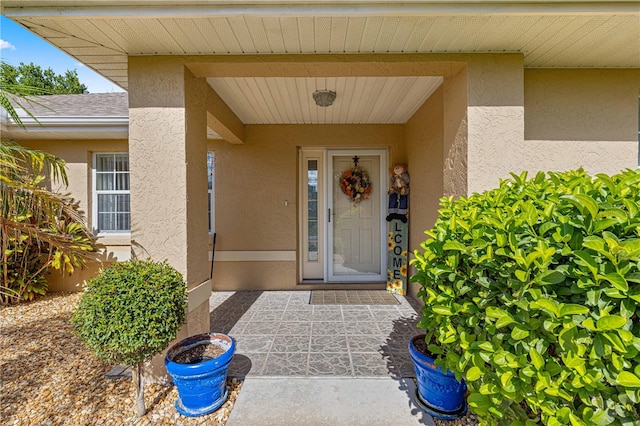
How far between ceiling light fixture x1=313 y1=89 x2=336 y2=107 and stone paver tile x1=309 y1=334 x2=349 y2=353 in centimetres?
288

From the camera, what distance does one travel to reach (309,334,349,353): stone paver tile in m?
2.80

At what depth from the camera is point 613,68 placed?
2756 mm

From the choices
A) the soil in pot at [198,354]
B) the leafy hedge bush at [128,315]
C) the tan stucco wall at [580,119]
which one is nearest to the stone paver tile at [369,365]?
the soil in pot at [198,354]

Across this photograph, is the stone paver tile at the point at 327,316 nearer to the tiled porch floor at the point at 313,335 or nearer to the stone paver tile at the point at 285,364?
the tiled porch floor at the point at 313,335

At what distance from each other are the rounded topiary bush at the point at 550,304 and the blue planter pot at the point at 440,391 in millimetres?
440

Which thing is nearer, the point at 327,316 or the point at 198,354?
the point at 198,354

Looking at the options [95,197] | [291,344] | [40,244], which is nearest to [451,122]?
[291,344]

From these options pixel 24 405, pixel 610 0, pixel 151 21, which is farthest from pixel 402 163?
pixel 24 405

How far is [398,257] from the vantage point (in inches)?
182

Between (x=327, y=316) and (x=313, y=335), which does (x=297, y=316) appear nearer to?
(x=327, y=316)

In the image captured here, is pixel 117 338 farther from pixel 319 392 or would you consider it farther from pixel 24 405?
pixel 319 392

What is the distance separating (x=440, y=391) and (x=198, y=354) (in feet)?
6.23

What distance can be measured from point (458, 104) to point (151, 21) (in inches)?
102

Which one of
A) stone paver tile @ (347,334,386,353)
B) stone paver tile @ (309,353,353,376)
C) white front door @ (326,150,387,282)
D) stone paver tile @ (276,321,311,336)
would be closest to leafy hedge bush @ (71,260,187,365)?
stone paver tile @ (309,353,353,376)
